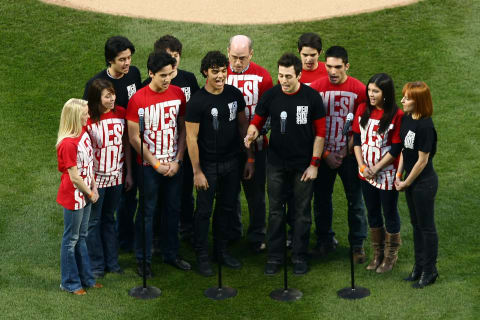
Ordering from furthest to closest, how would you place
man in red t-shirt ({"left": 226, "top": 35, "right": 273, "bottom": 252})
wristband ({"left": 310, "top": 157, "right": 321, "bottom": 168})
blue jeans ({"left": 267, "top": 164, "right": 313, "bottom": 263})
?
1. man in red t-shirt ({"left": 226, "top": 35, "right": 273, "bottom": 252})
2. blue jeans ({"left": 267, "top": 164, "right": 313, "bottom": 263})
3. wristband ({"left": 310, "top": 157, "right": 321, "bottom": 168})

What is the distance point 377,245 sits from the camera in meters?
8.18

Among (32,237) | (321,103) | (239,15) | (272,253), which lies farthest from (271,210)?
(239,15)

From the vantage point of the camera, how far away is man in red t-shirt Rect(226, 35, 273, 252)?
826 centimetres

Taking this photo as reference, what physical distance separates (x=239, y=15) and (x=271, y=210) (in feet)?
21.7

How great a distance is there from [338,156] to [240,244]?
1.43 metres

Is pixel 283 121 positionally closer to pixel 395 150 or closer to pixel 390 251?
pixel 395 150

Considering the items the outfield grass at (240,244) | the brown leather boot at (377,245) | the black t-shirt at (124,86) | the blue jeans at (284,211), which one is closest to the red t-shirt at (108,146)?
the black t-shirt at (124,86)

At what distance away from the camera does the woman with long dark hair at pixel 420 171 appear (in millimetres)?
7367

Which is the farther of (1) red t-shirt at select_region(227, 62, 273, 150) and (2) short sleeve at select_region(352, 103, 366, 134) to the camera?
(1) red t-shirt at select_region(227, 62, 273, 150)

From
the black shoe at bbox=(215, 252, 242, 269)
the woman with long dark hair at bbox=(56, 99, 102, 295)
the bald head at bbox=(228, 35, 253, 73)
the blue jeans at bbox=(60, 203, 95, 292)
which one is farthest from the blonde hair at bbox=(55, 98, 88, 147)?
the black shoe at bbox=(215, 252, 242, 269)

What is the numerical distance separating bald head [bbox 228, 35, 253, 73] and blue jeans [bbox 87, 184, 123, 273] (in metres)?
1.56

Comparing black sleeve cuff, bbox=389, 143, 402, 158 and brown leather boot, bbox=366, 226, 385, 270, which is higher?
black sleeve cuff, bbox=389, 143, 402, 158

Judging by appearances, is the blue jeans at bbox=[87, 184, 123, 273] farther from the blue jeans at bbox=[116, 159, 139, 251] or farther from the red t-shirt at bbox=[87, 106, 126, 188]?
the blue jeans at bbox=[116, 159, 139, 251]

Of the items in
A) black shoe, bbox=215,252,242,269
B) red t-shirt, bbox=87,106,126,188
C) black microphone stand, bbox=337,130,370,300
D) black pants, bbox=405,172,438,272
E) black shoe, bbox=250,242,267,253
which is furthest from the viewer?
black shoe, bbox=250,242,267,253
